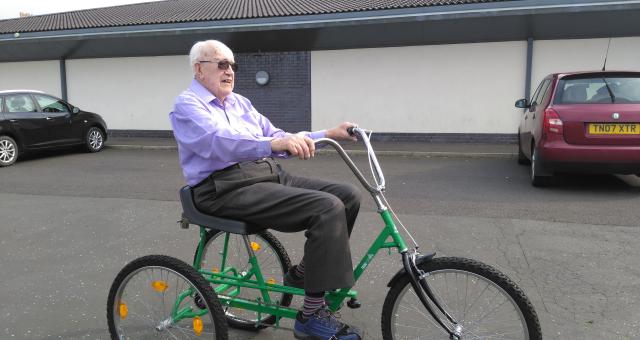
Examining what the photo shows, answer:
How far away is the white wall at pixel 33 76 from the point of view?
16766 mm

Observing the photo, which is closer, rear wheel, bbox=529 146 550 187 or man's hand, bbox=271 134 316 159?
man's hand, bbox=271 134 316 159

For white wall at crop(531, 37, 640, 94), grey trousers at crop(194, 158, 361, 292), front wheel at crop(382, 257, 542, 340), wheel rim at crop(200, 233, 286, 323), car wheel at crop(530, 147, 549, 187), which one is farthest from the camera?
white wall at crop(531, 37, 640, 94)

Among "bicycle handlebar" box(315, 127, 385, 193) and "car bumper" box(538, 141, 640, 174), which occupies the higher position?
"bicycle handlebar" box(315, 127, 385, 193)

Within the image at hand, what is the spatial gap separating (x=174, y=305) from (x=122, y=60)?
14602mm

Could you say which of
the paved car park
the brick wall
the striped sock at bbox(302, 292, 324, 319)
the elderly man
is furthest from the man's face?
the brick wall

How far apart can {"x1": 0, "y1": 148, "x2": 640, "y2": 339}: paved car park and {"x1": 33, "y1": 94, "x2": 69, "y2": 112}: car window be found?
114 inches

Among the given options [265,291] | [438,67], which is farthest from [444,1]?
[265,291]

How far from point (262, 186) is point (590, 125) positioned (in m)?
5.43

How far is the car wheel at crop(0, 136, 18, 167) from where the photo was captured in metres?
10.5

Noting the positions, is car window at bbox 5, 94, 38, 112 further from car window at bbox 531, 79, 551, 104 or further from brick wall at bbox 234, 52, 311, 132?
car window at bbox 531, 79, 551, 104

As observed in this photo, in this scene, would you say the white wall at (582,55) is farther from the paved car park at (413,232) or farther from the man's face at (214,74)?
the man's face at (214,74)

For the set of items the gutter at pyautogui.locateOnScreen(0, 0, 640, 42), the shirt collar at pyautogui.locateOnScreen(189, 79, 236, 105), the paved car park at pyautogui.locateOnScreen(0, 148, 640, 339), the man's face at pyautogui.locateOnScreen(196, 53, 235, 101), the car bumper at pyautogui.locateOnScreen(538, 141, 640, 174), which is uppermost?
the gutter at pyautogui.locateOnScreen(0, 0, 640, 42)

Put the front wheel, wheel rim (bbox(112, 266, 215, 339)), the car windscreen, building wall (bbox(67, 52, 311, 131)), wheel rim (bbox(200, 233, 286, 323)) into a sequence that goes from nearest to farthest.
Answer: the front wheel
wheel rim (bbox(112, 266, 215, 339))
wheel rim (bbox(200, 233, 286, 323))
the car windscreen
building wall (bbox(67, 52, 311, 131))

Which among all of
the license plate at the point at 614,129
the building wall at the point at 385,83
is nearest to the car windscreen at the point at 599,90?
the license plate at the point at 614,129
